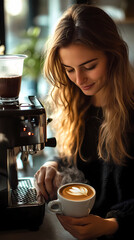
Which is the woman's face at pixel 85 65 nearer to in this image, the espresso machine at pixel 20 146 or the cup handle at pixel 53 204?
the espresso machine at pixel 20 146

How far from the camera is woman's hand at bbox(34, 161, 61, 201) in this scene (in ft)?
3.86

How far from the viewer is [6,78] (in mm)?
1038

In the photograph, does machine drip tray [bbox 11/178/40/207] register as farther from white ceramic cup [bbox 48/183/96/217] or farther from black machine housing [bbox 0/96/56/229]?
white ceramic cup [bbox 48/183/96/217]

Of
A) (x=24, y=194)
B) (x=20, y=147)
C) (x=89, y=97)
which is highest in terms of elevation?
(x=89, y=97)

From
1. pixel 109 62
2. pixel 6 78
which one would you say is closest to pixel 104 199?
pixel 109 62

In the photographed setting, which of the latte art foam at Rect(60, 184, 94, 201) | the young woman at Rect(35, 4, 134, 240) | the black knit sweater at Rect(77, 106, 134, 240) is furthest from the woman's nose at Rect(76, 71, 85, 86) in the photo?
the latte art foam at Rect(60, 184, 94, 201)

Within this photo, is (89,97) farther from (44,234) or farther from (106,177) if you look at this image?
(44,234)

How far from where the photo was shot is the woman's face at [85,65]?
1.15 metres

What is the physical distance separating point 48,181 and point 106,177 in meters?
0.31

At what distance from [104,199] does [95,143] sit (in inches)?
10.7

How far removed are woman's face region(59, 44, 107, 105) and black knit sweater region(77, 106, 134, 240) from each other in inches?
9.8

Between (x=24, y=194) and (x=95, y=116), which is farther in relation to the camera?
(x=95, y=116)

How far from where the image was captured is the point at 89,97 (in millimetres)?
1545

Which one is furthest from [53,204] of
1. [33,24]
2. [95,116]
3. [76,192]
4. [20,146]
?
[33,24]
